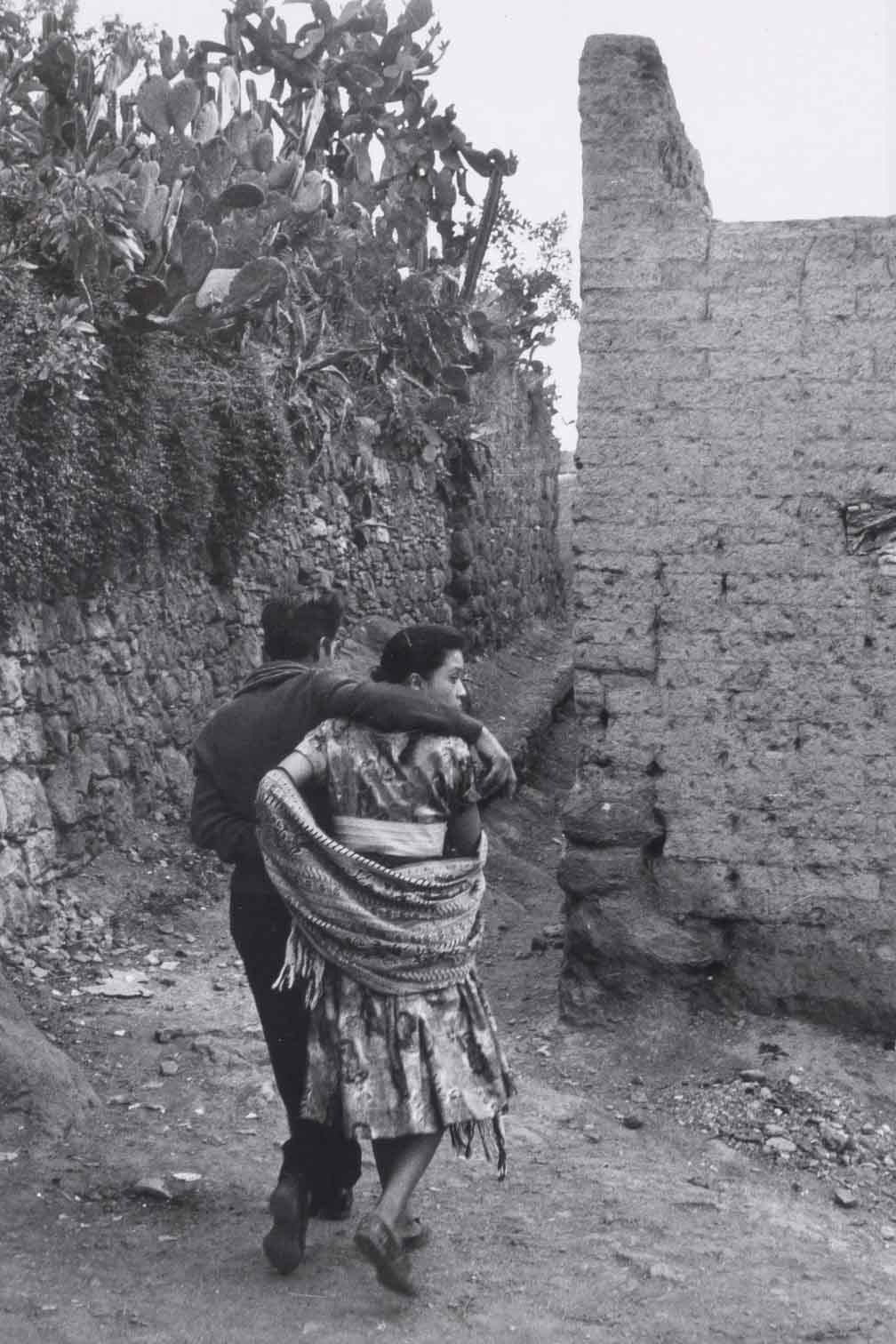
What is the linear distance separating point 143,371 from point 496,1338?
485cm

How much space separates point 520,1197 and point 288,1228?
2.92 ft

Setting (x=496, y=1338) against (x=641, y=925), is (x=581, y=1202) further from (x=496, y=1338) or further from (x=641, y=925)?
(x=641, y=925)

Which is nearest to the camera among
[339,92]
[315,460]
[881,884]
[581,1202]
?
[581,1202]

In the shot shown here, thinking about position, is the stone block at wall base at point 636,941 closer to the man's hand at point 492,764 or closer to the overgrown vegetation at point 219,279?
the man's hand at point 492,764

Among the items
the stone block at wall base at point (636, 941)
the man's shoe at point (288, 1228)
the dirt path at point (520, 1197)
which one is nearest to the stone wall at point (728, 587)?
the stone block at wall base at point (636, 941)

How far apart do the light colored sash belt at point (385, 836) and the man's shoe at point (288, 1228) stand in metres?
0.78

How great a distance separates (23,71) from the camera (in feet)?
21.9

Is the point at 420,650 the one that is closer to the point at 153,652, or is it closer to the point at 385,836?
the point at 385,836

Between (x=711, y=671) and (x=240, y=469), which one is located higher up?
(x=240, y=469)

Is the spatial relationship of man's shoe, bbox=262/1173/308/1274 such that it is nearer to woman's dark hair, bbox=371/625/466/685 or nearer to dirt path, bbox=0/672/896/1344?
dirt path, bbox=0/672/896/1344

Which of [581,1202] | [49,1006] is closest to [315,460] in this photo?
[49,1006]

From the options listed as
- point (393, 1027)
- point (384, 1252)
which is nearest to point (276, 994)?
point (393, 1027)

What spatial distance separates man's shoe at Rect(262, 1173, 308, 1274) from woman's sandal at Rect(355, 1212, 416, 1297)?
24 centimetres

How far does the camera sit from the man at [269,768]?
3113 millimetres
